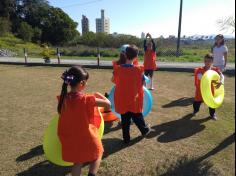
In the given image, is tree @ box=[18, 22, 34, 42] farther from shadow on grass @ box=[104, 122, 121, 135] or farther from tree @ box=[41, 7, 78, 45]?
shadow on grass @ box=[104, 122, 121, 135]

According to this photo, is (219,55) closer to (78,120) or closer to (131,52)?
(131,52)

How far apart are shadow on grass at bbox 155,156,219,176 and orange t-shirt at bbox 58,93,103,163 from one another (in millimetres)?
1099

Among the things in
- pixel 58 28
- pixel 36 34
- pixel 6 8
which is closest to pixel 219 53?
pixel 36 34

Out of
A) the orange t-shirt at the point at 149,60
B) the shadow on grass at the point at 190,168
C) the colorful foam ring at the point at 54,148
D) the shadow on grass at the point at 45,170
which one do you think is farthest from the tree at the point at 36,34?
the shadow on grass at the point at 190,168

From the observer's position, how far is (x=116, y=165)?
14.6 feet

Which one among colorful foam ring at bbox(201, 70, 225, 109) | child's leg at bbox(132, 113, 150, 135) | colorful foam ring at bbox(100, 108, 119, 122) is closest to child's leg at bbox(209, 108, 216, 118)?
colorful foam ring at bbox(201, 70, 225, 109)

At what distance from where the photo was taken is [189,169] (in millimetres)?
4238

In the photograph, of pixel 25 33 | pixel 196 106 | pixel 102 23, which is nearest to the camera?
pixel 196 106

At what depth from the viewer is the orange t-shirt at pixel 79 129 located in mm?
3498

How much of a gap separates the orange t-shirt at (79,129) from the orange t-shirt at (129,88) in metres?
1.45

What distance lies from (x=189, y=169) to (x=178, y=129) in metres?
1.71

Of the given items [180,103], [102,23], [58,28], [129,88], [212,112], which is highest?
[102,23]

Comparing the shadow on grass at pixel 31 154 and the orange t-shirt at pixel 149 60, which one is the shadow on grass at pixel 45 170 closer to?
the shadow on grass at pixel 31 154

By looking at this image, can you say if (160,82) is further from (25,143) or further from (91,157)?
(91,157)
